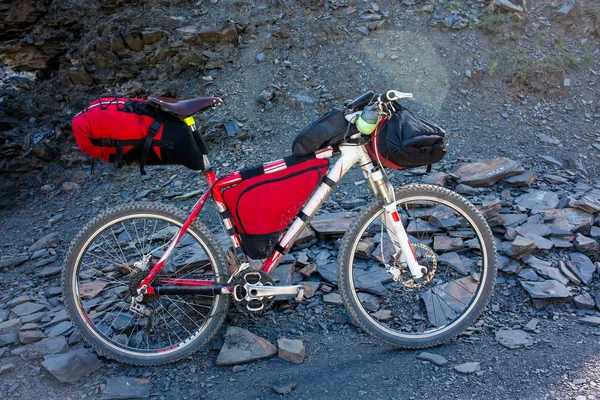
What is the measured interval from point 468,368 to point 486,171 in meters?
2.72

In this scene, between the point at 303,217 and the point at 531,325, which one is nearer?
the point at 303,217

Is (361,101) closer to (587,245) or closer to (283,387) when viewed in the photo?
(283,387)

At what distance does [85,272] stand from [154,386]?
5.19 feet

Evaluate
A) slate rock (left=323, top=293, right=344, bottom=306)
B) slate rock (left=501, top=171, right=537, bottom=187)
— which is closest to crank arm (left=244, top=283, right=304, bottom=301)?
slate rock (left=323, top=293, right=344, bottom=306)

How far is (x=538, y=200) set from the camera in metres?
5.14

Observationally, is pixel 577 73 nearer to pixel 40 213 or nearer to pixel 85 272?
pixel 85 272

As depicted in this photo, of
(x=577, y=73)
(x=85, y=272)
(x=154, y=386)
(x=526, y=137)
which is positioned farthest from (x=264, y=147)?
(x=577, y=73)

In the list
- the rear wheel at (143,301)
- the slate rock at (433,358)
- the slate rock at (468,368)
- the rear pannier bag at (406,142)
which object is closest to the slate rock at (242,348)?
the rear wheel at (143,301)

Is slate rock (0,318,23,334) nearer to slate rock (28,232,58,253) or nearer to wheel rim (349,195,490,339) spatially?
slate rock (28,232,58,253)

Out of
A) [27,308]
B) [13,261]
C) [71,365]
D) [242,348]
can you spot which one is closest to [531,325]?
[242,348]

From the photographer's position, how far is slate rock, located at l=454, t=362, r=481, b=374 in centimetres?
328

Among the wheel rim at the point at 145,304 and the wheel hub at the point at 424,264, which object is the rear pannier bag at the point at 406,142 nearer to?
the wheel hub at the point at 424,264

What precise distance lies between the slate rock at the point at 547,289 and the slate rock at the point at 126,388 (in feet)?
9.68

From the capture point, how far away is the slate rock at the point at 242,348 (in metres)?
3.45
